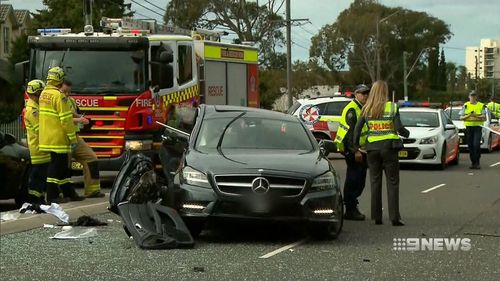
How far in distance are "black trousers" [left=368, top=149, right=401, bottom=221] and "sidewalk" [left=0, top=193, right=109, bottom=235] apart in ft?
11.8

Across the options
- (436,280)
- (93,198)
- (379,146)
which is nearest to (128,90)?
(93,198)

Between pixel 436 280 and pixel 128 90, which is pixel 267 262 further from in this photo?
pixel 128 90

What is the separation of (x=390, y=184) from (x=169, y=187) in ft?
9.30

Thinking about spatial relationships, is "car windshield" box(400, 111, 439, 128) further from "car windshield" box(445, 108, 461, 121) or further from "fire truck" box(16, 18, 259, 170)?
"car windshield" box(445, 108, 461, 121)

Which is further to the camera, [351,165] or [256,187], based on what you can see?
[351,165]

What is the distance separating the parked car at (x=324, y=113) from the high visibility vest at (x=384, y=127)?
396 inches

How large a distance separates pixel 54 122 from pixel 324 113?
36.2 ft

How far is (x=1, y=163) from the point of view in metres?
10.2

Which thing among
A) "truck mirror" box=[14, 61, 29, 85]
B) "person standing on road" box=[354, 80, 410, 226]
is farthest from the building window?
"person standing on road" box=[354, 80, 410, 226]

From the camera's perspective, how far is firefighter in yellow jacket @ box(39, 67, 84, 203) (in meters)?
9.97

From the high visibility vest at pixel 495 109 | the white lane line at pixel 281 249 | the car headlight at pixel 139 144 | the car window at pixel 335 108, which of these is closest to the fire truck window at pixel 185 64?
the car headlight at pixel 139 144

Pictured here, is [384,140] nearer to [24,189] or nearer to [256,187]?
[256,187]

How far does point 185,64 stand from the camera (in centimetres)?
1465

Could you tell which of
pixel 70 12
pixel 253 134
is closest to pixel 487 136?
pixel 253 134
